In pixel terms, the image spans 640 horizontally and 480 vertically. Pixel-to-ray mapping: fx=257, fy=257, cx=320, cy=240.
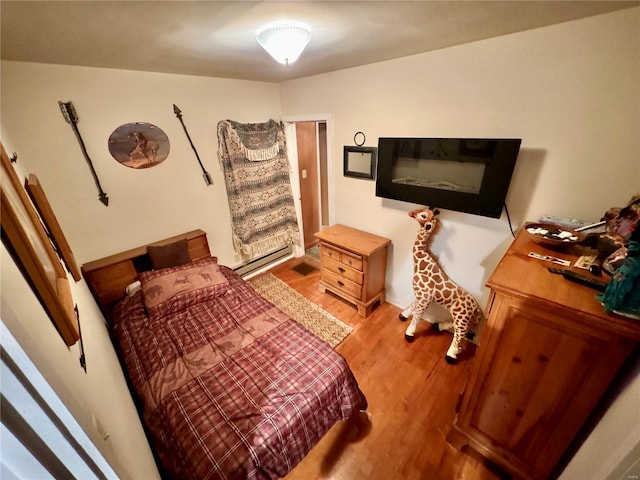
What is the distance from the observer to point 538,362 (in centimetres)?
111

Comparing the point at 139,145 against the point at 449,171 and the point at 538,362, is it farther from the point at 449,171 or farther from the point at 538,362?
the point at 538,362

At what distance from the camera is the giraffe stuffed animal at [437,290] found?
203cm

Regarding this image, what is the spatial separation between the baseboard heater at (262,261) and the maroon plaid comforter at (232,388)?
50.4 inches

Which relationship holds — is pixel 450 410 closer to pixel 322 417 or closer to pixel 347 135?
pixel 322 417

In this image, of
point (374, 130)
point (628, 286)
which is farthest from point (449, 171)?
point (628, 286)

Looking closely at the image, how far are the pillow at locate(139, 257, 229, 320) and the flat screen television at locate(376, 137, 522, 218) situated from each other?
1.67 metres

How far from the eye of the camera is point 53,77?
1790 millimetres

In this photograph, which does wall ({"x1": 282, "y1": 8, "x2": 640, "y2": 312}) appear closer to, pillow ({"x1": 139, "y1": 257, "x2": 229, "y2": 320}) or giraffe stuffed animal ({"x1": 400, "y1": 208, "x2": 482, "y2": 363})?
giraffe stuffed animal ({"x1": 400, "y1": 208, "x2": 482, "y2": 363})

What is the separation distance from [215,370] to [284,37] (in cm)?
186

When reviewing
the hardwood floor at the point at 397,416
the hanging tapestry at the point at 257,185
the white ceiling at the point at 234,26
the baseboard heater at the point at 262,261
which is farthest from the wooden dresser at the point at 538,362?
the baseboard heater at the point at 262,261

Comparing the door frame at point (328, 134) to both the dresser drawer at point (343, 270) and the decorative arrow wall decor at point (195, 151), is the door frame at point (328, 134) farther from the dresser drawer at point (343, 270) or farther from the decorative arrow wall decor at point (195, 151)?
the decorative arrow wall decor at point (195, 151)

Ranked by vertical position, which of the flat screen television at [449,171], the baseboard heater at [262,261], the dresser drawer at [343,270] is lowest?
the baseboard heater at [262,261]

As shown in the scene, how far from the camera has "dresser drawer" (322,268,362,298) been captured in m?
2.57

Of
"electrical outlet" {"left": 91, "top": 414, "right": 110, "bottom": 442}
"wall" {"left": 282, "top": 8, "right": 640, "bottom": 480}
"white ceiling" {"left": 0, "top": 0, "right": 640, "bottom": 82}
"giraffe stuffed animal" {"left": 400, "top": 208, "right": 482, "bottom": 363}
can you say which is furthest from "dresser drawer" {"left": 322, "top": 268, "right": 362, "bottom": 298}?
"electrical outlet" {"left": 91, "top": 414, "right": 110, "bottom": 442}
